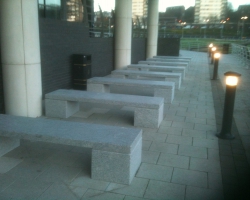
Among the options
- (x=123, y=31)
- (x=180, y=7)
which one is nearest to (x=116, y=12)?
(x=123, y=31)

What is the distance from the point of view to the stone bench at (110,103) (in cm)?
627

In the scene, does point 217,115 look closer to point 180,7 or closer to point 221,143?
point 221,143

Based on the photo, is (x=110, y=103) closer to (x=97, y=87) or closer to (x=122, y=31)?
(x=97, y=87)

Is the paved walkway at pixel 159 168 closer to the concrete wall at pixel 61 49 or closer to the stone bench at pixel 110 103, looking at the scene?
the stone bench at pixel 110 103

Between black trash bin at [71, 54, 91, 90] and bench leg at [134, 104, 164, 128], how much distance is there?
4121 mm

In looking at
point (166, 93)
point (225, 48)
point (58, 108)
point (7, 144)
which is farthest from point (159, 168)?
point (225, 48)

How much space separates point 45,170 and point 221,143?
330 cm

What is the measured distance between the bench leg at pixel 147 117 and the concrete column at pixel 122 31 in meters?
8.24

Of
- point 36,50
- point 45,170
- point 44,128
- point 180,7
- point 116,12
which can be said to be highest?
point 180,7

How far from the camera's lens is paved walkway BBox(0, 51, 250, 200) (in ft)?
12.1

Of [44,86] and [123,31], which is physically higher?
[123,31]

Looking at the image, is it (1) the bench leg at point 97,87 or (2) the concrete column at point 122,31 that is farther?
(2) the concrete column at point 122,31

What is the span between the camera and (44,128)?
4504 millimetres

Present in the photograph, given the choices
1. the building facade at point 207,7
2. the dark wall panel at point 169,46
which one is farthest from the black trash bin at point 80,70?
the building facade at point 207,7
